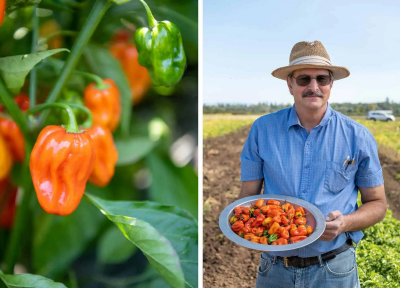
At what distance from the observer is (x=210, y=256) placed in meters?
2.26

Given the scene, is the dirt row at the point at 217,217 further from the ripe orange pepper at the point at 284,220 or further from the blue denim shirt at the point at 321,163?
the ripe orange pepper at the point at 284,220

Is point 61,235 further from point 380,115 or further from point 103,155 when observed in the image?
point 380,115

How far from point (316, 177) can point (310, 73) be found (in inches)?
15.6

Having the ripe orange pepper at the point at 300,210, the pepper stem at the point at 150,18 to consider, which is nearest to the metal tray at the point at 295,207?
the ripe orange pepper at the point at 300,210

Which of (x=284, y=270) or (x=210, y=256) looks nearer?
(x=284, y=270)

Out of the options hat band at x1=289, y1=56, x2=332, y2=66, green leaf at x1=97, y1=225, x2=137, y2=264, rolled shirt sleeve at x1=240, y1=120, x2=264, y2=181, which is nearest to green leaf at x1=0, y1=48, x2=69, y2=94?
green leaf at x1=97, y1=225, x2=137, y2=264

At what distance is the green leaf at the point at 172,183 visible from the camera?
69.4 inches

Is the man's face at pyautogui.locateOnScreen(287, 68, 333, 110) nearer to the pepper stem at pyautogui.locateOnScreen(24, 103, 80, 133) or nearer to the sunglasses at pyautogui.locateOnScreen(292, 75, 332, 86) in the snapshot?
the sunglasses at pyautogui.locateOnScreen(292, 75, 332, 86)

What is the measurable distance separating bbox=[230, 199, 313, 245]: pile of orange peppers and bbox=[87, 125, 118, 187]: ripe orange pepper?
0.54 meters

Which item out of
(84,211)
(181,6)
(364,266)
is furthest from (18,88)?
(364,266)

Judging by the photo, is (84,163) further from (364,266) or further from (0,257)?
(364,266)

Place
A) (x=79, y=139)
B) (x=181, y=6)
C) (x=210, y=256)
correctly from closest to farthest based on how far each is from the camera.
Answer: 1. (x=79, y=139)
2. (x=181, y=6)
3. (x=210, y=256)

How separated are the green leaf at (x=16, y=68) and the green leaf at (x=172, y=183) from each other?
22.4 inches

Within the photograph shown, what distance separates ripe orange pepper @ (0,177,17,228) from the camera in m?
1.79
